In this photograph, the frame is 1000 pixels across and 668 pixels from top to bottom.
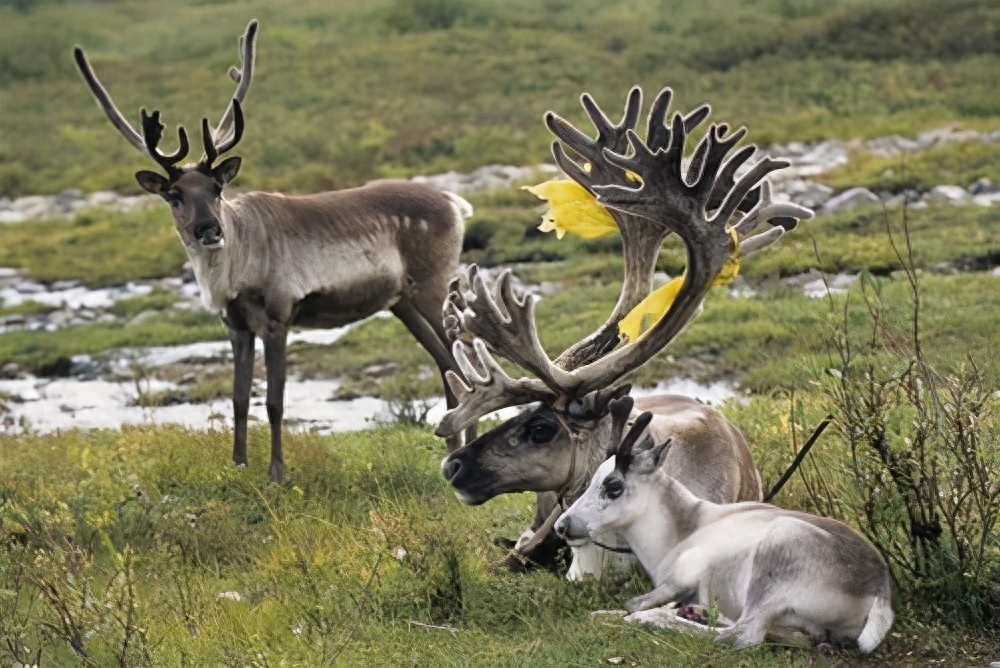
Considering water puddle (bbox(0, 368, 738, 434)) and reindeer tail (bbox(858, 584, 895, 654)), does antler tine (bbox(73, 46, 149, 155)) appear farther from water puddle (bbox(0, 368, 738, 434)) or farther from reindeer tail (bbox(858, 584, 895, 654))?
reindeer tail (bbox(858, 584, 895, 654))

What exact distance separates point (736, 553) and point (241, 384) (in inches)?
213

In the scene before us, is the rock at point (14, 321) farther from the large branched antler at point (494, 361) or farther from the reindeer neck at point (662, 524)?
the reindeer neck at point (662, 524)

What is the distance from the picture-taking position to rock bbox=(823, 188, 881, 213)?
2047 cm

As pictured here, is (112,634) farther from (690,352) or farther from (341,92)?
(341,92)

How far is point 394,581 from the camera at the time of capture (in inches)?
290

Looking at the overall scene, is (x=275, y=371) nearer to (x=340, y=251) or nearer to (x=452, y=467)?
(x=340, y=251)

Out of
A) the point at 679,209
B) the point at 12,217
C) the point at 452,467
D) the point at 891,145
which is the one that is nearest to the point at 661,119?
the point at 679,209

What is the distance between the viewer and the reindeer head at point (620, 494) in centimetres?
660

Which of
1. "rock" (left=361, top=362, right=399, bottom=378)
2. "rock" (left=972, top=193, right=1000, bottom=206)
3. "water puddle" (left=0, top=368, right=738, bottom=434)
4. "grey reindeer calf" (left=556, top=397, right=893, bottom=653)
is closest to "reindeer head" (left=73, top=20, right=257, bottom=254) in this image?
"water puddle" (left=0, top=368, right=738, bottom=434)

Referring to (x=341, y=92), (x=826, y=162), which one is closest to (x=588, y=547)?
(x=826, y=162)

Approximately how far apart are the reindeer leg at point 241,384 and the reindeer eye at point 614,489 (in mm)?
4607

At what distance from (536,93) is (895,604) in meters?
25.1

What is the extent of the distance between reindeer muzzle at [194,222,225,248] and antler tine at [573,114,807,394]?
386 cm

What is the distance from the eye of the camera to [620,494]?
21.7 ft
